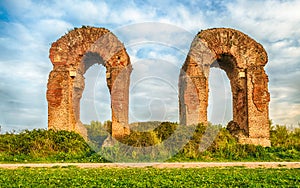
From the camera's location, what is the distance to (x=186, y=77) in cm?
2139

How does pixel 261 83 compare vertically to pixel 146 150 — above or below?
above

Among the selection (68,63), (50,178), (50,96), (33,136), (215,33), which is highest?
(215,33)

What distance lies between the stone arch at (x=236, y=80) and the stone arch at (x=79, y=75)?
3697mm

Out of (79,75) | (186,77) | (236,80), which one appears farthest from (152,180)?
(236,80)

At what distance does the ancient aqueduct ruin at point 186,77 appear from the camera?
20.5 metres

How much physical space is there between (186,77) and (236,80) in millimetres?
3074

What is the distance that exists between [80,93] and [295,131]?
42.2 ft

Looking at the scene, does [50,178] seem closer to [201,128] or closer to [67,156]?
[67,156]

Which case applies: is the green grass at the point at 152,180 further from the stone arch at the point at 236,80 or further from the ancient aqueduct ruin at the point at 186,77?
the stone arch at the point at 236,80

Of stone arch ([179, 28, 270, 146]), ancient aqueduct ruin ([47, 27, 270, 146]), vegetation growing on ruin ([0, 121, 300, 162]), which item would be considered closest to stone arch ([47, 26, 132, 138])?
ancient aqueduct ruin ([47, 27, 270, 146])

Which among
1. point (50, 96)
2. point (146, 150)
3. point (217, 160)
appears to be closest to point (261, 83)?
point (217, 160)

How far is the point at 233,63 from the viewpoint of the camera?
2209 cm

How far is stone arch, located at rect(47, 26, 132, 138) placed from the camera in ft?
66.9

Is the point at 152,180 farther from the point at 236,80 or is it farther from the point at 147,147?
the point at 236,80
